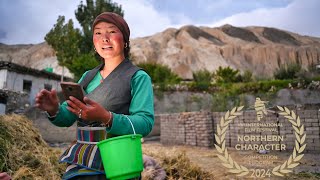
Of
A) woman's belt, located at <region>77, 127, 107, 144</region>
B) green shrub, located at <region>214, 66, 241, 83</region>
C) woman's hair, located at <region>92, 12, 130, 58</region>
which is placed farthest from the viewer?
green shrub, located at <region>214, 66, 241, 83</region>

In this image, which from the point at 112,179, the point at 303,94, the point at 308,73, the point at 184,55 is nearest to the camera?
the point at 112,179

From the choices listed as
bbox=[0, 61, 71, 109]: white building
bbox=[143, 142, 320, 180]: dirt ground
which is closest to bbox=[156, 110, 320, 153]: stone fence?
bbox=[143, 142, 320, 180]: dirt ground

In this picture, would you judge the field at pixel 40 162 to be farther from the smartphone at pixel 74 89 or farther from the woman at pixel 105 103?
the smartphone at pixel 74 89

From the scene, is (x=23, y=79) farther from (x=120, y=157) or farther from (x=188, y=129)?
(x=120, y=157)

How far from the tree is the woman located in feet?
53.5

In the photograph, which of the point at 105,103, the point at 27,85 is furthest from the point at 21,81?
the point at 105,103

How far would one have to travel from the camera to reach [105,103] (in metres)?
1.32

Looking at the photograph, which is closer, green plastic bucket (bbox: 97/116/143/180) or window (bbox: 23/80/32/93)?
green plastic bucket (bbox: 97/116/143/180)

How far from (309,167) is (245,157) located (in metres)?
1.56

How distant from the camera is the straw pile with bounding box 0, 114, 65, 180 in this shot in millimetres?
3418

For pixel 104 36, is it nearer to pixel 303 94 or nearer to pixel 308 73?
pixel 303 94

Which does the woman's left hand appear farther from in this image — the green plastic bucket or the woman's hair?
the woman's hair

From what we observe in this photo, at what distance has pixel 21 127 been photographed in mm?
4746

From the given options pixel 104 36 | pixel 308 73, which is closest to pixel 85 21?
pixel 308 73
